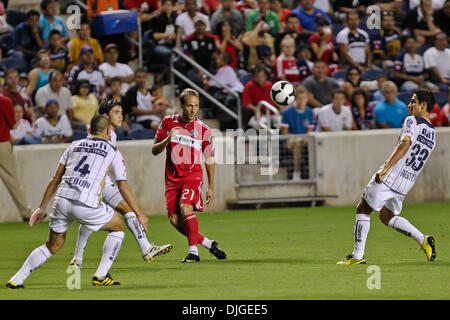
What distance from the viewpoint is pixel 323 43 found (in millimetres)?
22672

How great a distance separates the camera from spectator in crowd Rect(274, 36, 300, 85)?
2141cm

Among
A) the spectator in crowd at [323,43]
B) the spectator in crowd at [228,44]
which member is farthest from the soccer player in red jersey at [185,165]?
the spectator in crowd at [323,43]

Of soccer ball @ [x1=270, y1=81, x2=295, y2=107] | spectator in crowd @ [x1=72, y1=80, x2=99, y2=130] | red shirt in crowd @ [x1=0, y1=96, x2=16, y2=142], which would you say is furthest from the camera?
spectator in crowd @ [x1=72, y1=80, x2=99, y2=130]

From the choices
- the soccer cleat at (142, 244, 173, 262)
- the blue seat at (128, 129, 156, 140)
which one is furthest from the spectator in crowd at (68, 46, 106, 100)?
the soccer cleat at (142, 244, 173, 262)

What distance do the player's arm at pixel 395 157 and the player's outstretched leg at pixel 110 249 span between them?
2917 millimetres

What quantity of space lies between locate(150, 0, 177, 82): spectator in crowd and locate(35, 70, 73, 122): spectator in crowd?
2.68 metres

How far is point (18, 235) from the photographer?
16.3 metres

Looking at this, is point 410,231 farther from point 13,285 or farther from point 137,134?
point 137,134

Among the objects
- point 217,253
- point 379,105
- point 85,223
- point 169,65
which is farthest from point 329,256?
point 169,65

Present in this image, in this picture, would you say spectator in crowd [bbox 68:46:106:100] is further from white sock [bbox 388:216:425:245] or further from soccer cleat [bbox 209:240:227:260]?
white sock [bbox 388:216:425:245]

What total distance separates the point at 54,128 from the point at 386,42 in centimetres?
817

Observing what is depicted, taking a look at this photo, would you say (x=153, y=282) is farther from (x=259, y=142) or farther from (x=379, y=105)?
(x=379, y=105)

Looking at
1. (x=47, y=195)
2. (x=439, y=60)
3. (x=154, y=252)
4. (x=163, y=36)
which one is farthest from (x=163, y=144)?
(x=439, y=60)

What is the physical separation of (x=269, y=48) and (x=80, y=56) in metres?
4.21
